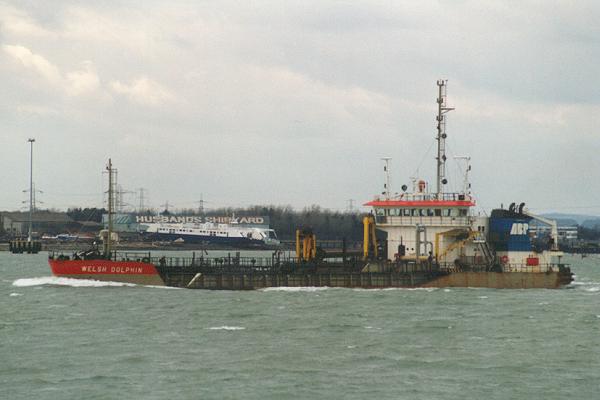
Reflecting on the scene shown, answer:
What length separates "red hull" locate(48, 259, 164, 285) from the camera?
5856 centimetres

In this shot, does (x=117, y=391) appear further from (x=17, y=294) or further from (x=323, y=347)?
(x=17, y=294)

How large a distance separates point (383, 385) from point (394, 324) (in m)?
13.0

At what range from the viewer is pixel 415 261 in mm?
60312

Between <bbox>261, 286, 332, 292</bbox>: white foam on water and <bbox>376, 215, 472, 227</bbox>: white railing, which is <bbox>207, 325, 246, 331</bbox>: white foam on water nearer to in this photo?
<bbox>261, 286, 332, 292</bbox>: white foam on water

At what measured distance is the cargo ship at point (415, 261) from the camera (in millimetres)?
58625

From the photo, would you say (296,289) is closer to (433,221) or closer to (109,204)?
(433,221)

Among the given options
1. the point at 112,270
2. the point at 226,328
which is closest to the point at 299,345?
the point at 226,328

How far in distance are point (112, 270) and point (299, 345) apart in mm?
24563

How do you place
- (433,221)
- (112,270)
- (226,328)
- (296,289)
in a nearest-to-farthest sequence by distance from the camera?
(226,328) → (296,289) → (112,270) → (433,221)

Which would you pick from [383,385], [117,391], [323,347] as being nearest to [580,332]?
[323,347]

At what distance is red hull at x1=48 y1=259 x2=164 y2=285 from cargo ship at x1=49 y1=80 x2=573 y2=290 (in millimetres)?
61

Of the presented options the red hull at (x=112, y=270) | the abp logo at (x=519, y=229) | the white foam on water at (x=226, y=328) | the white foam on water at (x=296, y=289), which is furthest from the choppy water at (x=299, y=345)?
the abp logo at (x=519, y=229)

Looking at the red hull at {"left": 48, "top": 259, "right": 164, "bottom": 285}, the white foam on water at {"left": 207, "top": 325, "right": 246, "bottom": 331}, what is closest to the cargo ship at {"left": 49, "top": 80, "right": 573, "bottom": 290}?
the red hull at {"left": 48, "top": 259, "right": 164, "bottom": 285}

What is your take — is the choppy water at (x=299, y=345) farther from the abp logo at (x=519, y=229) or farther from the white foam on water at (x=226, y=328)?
the abp logo at (x=519, y=229)
